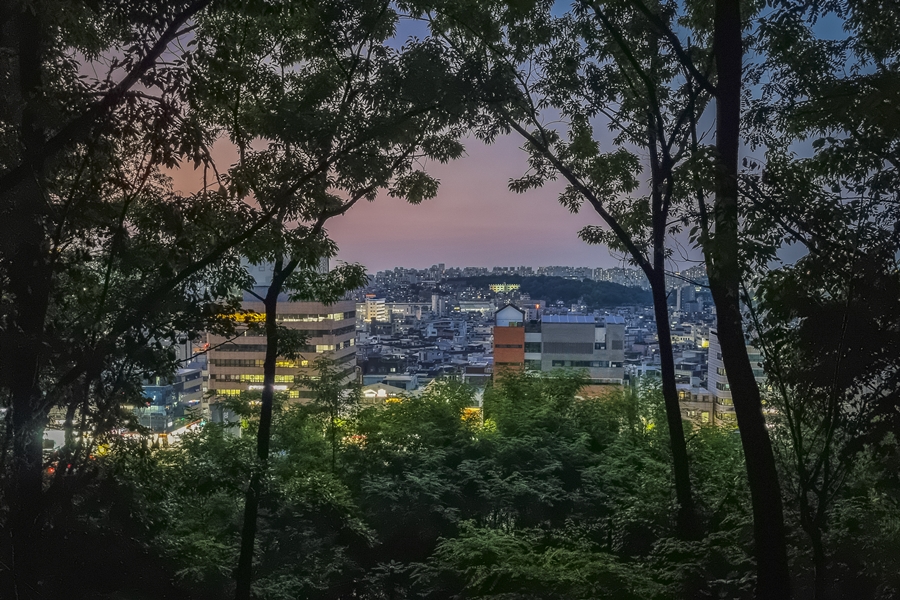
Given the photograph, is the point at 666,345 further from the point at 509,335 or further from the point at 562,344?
the point at 509,335

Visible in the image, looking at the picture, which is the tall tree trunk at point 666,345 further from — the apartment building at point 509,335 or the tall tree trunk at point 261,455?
the apartment building at point 509,335

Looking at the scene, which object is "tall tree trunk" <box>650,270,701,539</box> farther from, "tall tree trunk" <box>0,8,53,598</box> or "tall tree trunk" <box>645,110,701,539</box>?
"tall tree trunk" <box>0,8,53,598</box>

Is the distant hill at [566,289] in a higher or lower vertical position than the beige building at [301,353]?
higher

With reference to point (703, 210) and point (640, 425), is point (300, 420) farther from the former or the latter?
point (703, 210)

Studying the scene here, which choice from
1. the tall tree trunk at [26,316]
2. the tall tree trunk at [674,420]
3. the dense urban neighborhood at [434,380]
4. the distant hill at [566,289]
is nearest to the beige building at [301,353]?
the dense urban neighborhood at [434,380]

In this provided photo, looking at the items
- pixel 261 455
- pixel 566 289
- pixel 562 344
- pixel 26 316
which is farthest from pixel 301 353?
pixel 566 289
